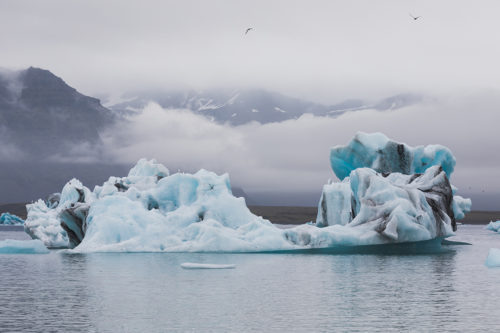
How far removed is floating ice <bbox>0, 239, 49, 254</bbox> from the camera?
35.9 meters

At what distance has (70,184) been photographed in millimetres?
44281

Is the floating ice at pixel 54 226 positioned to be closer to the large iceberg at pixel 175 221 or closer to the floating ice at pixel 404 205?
the large iceberg at pixel 175 221

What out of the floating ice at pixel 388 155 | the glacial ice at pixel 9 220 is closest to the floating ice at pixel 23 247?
the floating ice at pixel 388 155

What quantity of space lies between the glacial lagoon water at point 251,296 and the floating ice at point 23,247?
563 centimetres

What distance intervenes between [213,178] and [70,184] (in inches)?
533

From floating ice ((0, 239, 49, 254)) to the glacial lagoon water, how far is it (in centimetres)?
563

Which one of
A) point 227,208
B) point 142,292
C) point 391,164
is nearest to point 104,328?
point 142,292

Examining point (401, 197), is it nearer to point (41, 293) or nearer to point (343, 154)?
point (343, 154)

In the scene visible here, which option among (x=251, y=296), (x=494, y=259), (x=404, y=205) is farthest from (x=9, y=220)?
(x=251, y=296)

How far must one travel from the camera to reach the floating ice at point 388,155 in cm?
4150

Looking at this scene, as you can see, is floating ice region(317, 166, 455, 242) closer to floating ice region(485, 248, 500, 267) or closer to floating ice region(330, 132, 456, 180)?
floating ice region(330, 132, 456, 180)

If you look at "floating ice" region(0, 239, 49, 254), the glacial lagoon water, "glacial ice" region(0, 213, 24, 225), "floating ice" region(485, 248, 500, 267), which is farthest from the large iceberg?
"glacial ice" region(0, 213, 24, 225)

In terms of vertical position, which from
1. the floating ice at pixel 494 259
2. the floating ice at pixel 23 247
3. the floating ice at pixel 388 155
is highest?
the floating ice at pixel 388 155

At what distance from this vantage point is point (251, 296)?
18312 mm
